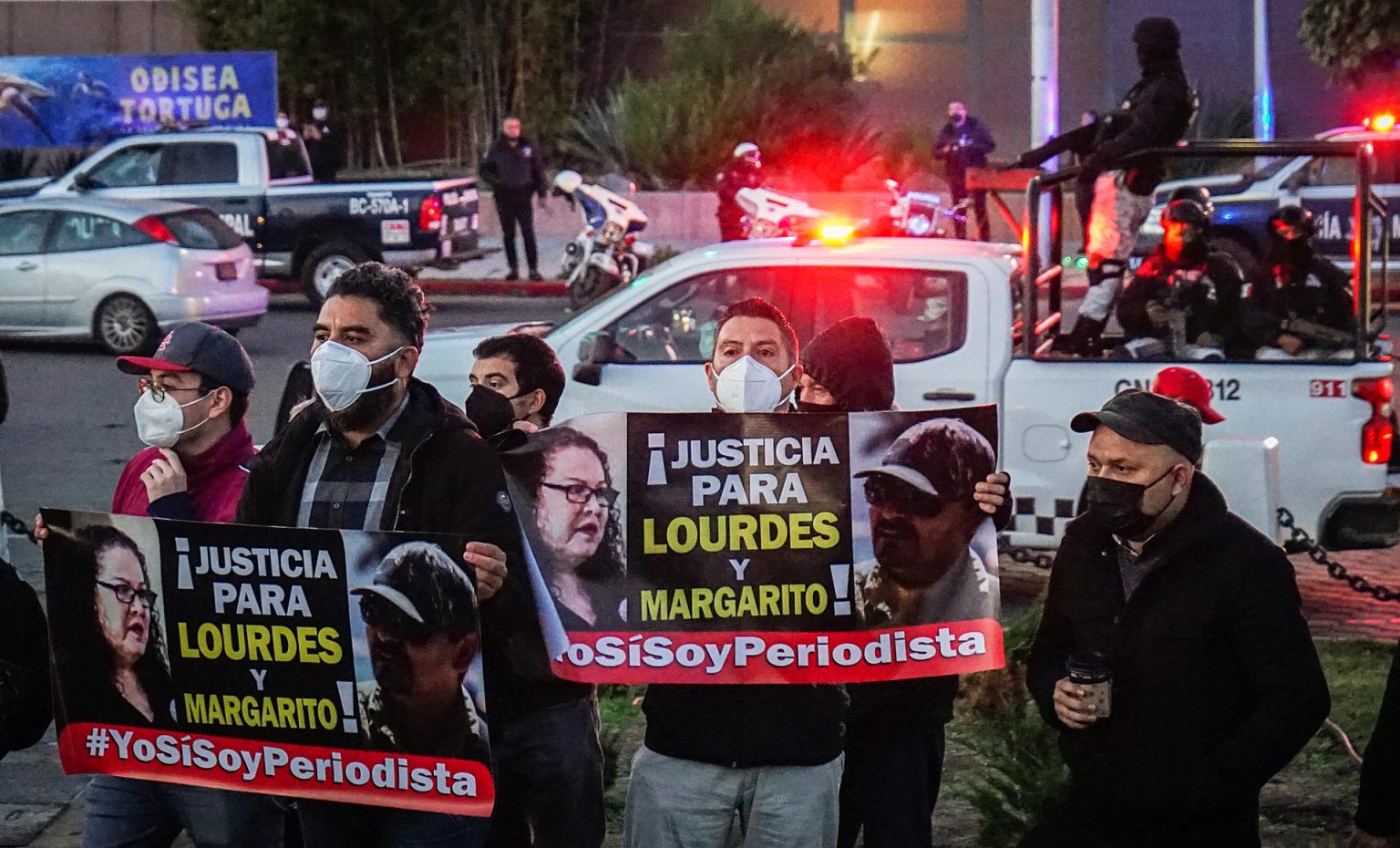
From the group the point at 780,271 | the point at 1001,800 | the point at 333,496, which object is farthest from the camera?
the point at 780,271

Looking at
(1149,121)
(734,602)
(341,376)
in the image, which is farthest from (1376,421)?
(341,376)

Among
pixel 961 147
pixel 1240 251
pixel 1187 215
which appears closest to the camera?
pixel 1187 215

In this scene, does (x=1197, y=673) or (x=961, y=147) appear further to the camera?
(x=961, y=147)

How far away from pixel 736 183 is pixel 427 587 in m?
18.3

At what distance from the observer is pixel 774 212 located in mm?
18297

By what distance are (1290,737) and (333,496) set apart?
1933mm

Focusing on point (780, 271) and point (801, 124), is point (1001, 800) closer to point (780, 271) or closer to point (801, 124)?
point (780, 271)

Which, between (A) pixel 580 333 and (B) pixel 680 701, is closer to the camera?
(B) pixel 680 701

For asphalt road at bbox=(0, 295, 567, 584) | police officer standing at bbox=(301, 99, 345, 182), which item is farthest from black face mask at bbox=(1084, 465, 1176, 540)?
police officer standing at bbox=(301, 99, 345, 182)

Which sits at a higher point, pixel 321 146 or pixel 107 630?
pixel 321 146

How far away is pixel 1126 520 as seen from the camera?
3830 millimetres

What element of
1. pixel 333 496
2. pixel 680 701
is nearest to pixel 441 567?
pixel 333 496

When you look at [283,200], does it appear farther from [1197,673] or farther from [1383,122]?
[1197,673]

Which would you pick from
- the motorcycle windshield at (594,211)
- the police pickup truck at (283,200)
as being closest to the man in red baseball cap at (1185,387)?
the motorcycle windshield at (594,211)
